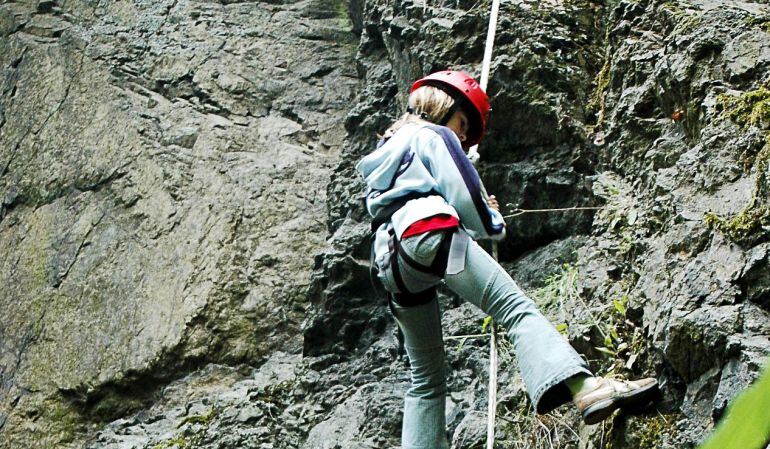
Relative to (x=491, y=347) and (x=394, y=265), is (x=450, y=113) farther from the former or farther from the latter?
(x=491, y=347)

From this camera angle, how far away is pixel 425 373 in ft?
12.5

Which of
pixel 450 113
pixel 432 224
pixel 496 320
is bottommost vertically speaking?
pixel 496 320

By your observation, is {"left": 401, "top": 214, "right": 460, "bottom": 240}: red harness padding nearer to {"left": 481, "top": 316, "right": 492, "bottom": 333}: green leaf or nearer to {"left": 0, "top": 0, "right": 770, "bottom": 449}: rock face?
{"left": 0, "top": 0, "right": 770, "bottom": 449}: rock face


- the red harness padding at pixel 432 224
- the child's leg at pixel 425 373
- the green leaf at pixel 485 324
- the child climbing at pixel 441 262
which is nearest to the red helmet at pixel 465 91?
the child climbing at pixel 441 262

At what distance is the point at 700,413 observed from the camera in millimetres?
3264

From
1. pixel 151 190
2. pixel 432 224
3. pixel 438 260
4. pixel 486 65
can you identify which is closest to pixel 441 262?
pixel 438 260

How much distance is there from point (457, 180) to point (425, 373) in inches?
33.5

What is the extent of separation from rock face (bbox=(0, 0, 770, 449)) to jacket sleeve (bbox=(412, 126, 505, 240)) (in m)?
0.80

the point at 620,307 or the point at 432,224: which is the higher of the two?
the point at 432,224

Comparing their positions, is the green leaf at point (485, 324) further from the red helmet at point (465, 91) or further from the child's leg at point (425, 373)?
the red helmet at point (465, 91)

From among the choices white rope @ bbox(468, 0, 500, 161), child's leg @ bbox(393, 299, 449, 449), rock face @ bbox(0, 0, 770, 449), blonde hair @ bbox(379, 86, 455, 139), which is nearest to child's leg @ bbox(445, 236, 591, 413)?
child's leg @ bbox(393, 299, 449, 449)

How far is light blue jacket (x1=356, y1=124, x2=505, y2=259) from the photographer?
3.57m

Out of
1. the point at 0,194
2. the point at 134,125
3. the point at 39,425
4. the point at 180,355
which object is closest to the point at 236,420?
the point at 180,355

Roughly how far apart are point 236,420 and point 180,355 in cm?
98
